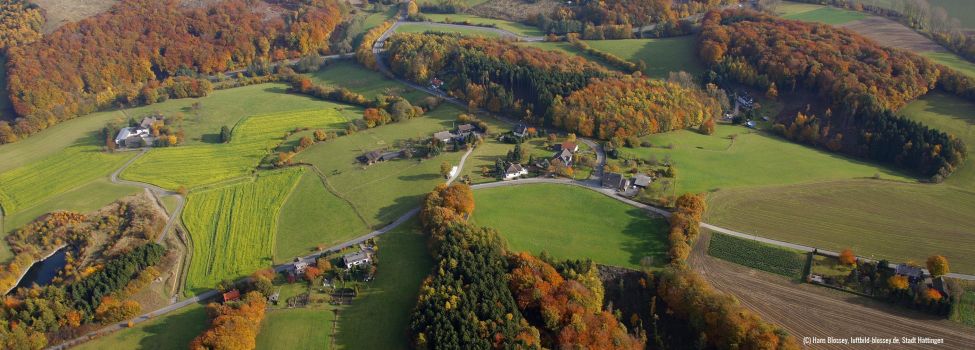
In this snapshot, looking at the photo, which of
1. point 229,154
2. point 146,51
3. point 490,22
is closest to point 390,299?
point 229,154

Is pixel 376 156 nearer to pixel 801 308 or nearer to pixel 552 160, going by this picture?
pixel 552 160

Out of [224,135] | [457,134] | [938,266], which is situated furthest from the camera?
[224,135]

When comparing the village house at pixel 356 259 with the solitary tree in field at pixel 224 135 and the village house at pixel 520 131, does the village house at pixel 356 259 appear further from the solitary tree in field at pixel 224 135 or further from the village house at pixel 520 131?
the solitary tree in field at pixel 224 135

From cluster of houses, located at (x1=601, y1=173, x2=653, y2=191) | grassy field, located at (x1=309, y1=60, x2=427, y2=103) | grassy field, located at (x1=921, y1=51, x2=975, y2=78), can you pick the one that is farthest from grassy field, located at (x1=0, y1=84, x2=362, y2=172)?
grassy field, located at (x1=921, y1=51, x2=975, y2=78)

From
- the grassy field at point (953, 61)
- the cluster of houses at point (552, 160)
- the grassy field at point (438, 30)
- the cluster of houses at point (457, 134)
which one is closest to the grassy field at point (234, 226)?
the cluster of houses at point (457, 134)

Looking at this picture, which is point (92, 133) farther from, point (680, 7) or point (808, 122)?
point (680, 7)

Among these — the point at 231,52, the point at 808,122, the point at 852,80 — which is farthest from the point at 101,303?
the point at 852,80
